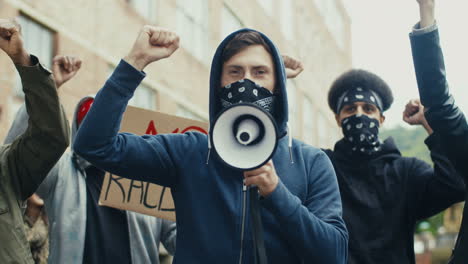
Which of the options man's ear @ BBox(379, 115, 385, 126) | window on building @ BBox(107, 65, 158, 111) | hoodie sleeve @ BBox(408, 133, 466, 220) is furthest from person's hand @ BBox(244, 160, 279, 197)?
window on building @ BBox(107, 65, 158, 111)

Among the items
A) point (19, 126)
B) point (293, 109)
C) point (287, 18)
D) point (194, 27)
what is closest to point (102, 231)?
point (19, 126)

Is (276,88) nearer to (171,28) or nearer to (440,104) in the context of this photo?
(440,104)

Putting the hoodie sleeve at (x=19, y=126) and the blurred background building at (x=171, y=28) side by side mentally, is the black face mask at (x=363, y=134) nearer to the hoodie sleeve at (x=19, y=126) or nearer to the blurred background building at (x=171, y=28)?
the hoodie sleeve at (x=19, y=126)

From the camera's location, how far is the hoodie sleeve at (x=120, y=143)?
2559 millimetres

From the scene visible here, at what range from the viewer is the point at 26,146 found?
323cm

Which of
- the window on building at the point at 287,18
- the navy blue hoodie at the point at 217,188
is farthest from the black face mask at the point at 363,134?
the window on building at the point at 287,18

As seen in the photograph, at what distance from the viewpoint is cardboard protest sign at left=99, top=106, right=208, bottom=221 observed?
163 inches

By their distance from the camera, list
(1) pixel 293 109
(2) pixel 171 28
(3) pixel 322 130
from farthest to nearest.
→ 1. (3) pixel 322 130
2. (1) pixel 293 109
3. (2) pixel 171 28

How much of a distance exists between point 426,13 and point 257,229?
4.10ft

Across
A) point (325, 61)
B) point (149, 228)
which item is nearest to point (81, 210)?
point (149, 228)

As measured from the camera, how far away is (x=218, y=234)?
2551 millimetres

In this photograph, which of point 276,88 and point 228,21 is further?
point 228,21

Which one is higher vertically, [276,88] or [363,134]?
[276,88]

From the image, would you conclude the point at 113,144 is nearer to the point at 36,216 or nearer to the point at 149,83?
the point at 36,216
